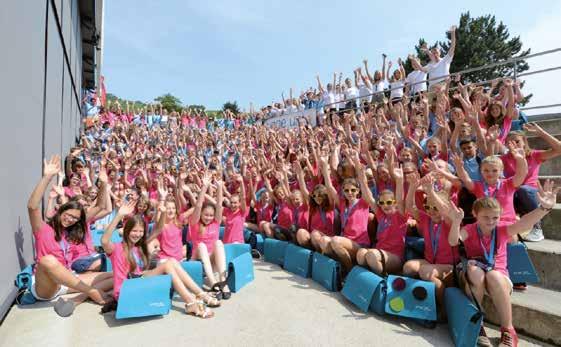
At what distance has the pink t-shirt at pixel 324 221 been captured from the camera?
222 inches

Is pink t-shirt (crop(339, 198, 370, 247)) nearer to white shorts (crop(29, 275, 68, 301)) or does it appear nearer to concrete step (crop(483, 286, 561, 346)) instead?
concrete step (crop(483, 286, 561, 346))

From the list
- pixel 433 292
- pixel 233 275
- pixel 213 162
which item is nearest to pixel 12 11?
pixel 233 275

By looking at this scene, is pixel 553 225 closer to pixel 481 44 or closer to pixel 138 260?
pixel 138 260

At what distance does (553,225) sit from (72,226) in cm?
604

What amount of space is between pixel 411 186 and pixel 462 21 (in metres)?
42.3

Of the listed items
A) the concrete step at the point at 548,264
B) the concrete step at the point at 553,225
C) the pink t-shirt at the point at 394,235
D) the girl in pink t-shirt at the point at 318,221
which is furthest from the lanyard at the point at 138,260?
the concrete step at the point at 553,225

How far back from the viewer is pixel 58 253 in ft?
13.7

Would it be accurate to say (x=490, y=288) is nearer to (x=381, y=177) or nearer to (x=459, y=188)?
(x=459, y=188)

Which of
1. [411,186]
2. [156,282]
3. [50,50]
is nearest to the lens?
[156,282]

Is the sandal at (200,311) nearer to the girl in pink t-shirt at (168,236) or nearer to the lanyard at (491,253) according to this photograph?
the girl in pink t-shirt at (168,236)

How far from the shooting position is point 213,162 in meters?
9.68

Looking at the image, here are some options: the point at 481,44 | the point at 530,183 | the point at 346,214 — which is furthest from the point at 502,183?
the point at 481,44

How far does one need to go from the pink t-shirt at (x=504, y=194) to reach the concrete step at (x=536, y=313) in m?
0.80

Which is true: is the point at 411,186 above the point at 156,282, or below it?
above
